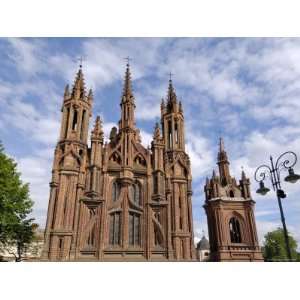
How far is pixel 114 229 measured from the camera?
993 inches

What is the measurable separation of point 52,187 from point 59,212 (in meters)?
2.63

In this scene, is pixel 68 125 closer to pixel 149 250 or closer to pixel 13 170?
pixel 13 170

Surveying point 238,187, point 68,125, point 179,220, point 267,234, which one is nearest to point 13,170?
point 68,125

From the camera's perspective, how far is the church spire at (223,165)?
Result: 128ft

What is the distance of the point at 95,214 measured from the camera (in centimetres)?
2495

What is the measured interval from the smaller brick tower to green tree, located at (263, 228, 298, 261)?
2476cm

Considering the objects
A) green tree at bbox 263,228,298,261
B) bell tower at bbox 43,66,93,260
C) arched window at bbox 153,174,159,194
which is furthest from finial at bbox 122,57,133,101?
green tree at bbox 263,228,298,261

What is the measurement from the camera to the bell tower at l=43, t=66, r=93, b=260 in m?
23.2

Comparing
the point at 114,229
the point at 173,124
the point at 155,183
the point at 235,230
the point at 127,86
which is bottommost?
the point at 114,229

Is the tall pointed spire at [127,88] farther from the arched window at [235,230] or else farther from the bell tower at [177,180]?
the arched window at [235,230]

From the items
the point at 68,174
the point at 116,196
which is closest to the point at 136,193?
the point at 116,196

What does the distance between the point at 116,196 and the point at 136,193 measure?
213cm

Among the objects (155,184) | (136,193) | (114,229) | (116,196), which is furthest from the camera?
(155,184)

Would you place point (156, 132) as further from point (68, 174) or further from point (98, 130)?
point (68, 174)
